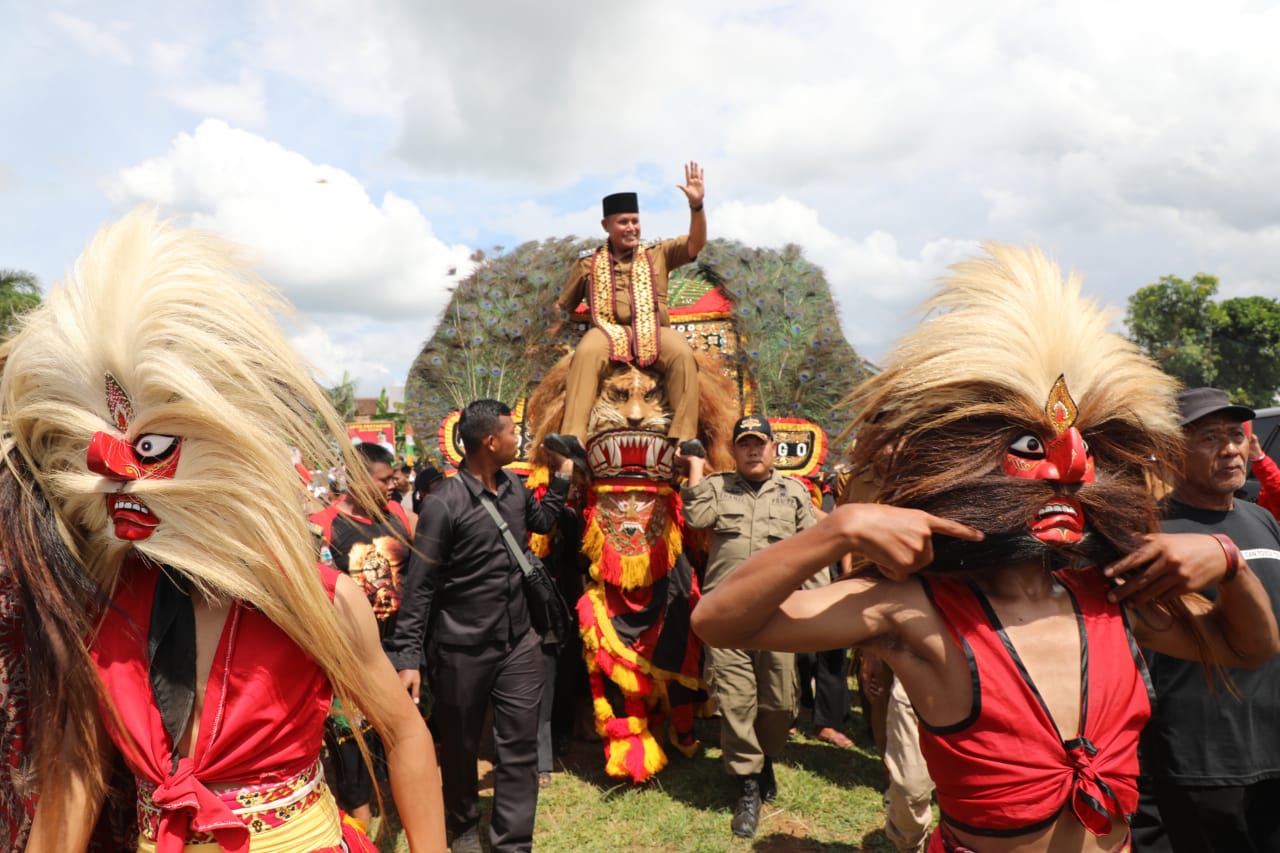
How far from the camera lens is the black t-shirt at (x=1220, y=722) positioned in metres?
2.76

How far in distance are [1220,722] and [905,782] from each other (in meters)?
1.23

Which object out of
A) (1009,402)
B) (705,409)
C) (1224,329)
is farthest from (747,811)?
(1224,329)

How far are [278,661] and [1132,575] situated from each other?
5.95ft

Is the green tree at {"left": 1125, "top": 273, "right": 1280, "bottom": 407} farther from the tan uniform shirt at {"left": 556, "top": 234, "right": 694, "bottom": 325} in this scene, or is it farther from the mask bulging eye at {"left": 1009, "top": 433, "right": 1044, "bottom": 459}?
the mask bulging eye at {"left": 1009, "top": 433, "right": 1044, "bottom": 459}

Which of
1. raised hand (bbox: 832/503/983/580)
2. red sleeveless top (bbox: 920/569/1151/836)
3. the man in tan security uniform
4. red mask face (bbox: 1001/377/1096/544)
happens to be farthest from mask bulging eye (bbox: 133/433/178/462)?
the man in tan security uniform

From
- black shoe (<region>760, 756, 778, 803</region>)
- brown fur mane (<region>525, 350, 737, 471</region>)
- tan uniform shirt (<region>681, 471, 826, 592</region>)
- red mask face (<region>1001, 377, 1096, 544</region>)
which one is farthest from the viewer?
brown fur mane (<region>525, 350, 737, 471</region>)

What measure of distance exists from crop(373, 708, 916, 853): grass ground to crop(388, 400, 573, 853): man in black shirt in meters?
0.62

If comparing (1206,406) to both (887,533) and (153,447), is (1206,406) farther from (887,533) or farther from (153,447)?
(153,447)

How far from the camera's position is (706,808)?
4801 millimetres

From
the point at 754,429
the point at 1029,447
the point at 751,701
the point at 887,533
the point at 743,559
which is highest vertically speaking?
the point at 754,429

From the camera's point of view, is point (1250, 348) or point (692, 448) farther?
point (1250, 348)

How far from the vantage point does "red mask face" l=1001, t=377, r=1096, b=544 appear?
1791mm

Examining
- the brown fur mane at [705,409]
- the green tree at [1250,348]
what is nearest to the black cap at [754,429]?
the brown fur mane at [705,409]

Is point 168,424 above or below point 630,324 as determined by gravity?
below
